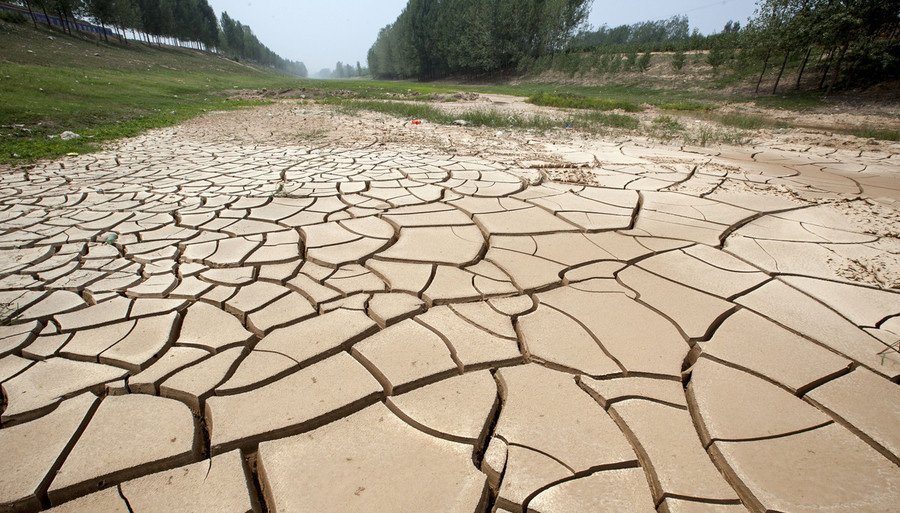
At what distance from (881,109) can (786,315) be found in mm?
14015

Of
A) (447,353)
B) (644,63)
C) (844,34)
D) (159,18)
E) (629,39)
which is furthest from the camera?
Answer: (629,39)

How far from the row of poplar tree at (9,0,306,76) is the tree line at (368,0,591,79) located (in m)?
23.0

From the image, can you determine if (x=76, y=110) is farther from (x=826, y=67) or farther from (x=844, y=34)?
(x=826, y=67)

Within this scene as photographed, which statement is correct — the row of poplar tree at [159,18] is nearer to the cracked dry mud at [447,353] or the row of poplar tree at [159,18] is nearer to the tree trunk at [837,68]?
the cracked dry mud at [447,353]

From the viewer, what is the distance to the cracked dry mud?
1149 millimetres

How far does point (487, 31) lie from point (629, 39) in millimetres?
44232

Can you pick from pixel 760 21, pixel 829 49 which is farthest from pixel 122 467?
pixel 760 21

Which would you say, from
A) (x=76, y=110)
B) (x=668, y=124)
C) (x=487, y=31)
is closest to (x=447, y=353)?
(x=668, y=124)

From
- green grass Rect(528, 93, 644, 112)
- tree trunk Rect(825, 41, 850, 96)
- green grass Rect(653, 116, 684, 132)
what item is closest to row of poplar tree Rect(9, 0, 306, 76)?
green grass Rect(528, 93, 644, 112)

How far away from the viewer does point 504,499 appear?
3.57ft

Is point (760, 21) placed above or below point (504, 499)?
above

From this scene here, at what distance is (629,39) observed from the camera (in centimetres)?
6562

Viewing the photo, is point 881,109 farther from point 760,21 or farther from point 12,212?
point 12,212

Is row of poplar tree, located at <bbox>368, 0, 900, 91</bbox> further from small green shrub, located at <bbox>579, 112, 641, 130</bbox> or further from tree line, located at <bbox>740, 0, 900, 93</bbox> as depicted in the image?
small green shrub, located at <bbox>579, 112, 641, 130</bbox>
